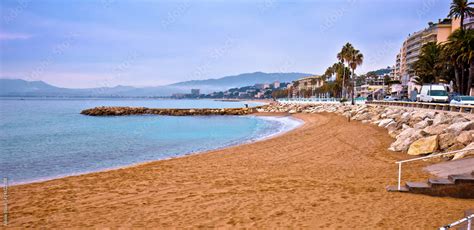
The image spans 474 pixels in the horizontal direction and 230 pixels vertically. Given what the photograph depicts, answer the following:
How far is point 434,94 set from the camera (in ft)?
120

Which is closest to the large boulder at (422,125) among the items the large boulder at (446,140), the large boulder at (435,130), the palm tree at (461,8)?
the large boulder at (435,130)

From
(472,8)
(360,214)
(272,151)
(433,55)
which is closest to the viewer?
(360,214)

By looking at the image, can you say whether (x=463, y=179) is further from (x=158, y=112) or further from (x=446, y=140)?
(x=158, y=112)

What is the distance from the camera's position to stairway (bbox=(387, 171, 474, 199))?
8.58 metres

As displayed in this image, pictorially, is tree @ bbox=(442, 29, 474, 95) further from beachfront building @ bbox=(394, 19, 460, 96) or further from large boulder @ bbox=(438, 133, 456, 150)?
beachfront building @ bbox=(394, 19, 460, 96)

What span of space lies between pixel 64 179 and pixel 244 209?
315 inches

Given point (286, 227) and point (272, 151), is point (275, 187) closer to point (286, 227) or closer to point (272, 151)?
point (286, 227)

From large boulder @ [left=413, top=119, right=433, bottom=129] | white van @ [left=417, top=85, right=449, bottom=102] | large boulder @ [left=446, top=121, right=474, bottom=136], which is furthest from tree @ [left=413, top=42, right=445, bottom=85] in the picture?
large boulder @ [left=446, top=121, right=474, bottom=136]

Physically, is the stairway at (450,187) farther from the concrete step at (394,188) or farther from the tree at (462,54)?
the tree at (462,54)

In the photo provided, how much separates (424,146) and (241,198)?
27.9 feet

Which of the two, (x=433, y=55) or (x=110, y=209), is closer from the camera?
(x=110, y=209)

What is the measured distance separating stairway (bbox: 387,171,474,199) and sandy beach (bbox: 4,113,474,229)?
26 centimetres

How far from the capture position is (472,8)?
4872cm

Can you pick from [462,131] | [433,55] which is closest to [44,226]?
[462,131]
